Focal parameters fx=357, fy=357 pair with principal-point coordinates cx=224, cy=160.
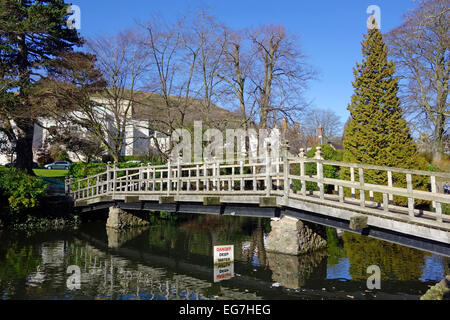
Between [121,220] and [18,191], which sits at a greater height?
[18,191]

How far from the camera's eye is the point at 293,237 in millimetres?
11969

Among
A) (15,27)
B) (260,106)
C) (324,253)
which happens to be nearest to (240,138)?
(260,106)

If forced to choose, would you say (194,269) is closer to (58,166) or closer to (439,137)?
(439,137)

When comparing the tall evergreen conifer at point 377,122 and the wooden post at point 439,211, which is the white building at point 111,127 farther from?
the wooden post at point 439,211

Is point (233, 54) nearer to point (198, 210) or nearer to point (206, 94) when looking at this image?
point (206, 94)

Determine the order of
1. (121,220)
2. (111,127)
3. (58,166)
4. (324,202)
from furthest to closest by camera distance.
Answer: (58,166) → (111,127) → (121,220) → (324,202)

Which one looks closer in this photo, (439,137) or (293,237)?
(293,237)

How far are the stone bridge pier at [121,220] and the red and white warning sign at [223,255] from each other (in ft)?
28.3

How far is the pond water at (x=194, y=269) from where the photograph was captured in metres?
8.32

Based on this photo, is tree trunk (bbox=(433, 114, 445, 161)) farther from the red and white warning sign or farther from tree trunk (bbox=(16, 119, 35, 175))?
tree trunk (bbox=(16, 119, 35, 175))

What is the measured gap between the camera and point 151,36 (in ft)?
74.6

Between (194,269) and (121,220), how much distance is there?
8709 mm

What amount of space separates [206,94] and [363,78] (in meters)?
9.41

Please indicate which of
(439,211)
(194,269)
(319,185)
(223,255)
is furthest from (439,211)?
(194,269)
